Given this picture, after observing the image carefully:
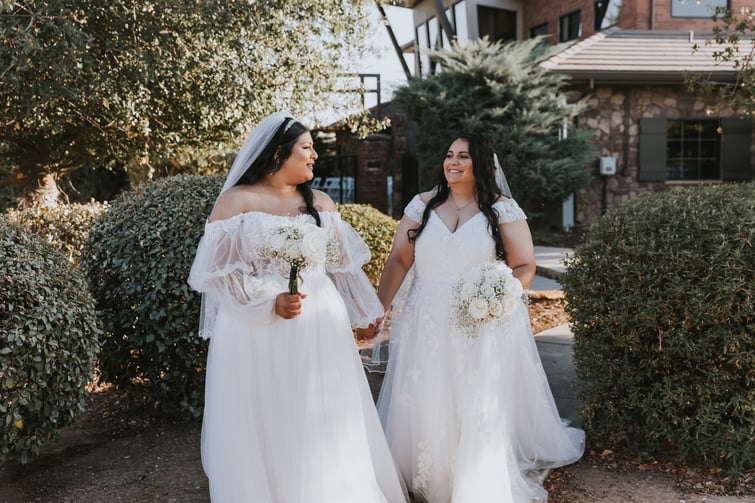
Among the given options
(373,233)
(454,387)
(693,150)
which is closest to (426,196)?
(454,387)

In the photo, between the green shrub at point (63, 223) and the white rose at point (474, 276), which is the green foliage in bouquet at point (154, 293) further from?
the green shrub at point (63, 223)

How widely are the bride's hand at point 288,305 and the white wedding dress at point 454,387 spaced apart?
36.3 inches

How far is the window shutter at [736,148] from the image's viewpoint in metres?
15.2

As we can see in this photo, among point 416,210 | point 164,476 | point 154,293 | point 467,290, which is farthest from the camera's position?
point 154,293

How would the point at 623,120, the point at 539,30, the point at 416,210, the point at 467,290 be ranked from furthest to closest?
the point at 539,30 < the point at 623,120 < the point at 416,210 < the point at 467,290

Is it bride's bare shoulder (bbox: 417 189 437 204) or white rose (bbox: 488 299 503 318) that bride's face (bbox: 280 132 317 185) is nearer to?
bride's bare shoulder (bbox: 417 189 437 204)

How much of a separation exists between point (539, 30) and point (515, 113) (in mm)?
7002

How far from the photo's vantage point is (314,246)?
114 inches

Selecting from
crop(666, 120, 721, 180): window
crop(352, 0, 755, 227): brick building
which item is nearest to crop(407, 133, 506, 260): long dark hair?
crop(352, 0, 755, 227): brick building

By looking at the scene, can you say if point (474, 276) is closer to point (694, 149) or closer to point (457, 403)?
point (457, 403)

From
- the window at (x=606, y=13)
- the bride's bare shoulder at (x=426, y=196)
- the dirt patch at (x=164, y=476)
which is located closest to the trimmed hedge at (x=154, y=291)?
the dirt patch at (x=164, y=476)

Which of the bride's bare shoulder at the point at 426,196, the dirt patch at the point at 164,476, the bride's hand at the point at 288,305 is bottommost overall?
the dirt patch at the point at 164,476

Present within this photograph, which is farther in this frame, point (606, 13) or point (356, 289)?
point (606, 13)

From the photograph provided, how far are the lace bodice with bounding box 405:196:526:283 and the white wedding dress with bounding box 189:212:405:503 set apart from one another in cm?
69
